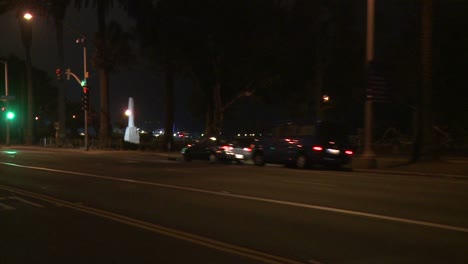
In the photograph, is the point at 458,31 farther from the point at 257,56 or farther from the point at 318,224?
the point at 318,224

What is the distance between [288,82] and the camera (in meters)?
43.3

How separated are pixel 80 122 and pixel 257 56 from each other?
88.1m

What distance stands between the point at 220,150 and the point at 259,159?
366 cm

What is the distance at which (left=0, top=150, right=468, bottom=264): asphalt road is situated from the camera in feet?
26.3

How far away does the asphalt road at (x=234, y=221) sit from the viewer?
802 centimetres

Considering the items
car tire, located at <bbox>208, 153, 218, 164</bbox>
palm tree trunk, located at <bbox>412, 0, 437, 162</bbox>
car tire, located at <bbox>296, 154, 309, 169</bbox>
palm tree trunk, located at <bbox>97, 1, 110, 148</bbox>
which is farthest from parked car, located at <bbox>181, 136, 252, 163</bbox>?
palm tree trunk, located at <bbox>97, 1, 110, 148</bbox>

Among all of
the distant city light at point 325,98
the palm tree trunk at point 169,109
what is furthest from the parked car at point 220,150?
the distant city light at point 325,98

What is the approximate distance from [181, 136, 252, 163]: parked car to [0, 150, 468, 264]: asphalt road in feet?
34.7

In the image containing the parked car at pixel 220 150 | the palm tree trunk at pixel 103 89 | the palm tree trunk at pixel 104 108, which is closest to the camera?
the parked car at pixel 220 150

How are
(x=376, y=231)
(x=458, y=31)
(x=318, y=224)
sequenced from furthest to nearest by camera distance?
1. (x=458, y=31)
2. (x=318, y=224)
3. (x=376, y=231)

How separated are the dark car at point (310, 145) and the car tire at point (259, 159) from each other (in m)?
0.80

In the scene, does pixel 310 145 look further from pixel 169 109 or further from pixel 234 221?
pixel 169 109

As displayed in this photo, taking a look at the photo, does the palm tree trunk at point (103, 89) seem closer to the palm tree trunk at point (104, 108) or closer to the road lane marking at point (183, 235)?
the palm tree trunk at point (104, 108)

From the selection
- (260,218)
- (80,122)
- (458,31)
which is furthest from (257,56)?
(80,122)
